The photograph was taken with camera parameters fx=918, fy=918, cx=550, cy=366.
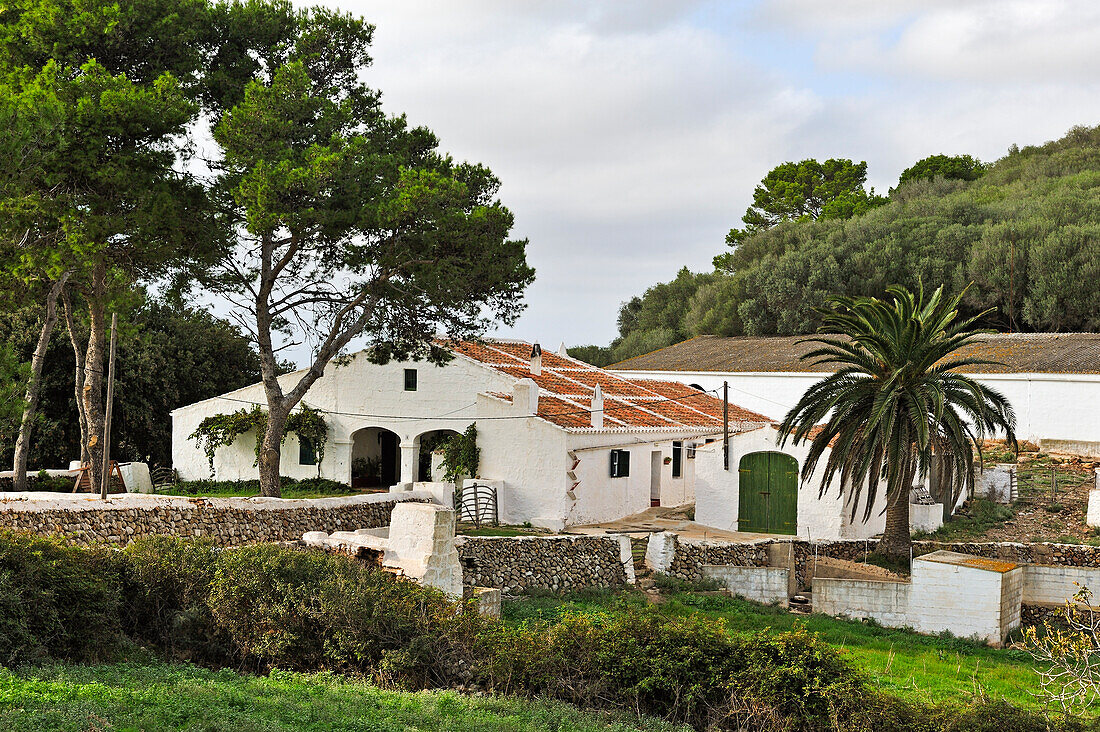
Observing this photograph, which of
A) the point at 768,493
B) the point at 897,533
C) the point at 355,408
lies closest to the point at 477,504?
the point at 355,408

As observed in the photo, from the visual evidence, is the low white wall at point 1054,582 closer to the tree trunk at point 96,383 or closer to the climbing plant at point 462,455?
the climbing plant at point 462,455

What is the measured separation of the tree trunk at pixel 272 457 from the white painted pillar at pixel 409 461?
4.81 m

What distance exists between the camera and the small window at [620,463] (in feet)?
88.2

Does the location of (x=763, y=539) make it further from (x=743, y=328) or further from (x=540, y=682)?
(x=743, y=328)

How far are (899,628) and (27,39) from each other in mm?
23733

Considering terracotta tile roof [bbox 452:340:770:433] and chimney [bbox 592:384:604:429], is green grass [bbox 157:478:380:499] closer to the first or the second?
terracotta tile roof [bbox 452:340:770:433]

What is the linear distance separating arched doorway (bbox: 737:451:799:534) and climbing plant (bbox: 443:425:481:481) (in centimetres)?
753

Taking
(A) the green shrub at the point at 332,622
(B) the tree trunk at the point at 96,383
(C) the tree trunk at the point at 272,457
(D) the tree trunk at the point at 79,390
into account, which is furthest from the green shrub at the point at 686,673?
(D) the tree trunk at the point at 79,390

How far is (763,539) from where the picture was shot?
77.9 feet

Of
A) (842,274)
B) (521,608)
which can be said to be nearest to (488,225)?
(521,608)

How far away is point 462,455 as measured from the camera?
86.4ft

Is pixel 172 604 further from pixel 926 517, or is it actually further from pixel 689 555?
pixel 926 517

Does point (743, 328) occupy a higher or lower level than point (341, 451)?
higher

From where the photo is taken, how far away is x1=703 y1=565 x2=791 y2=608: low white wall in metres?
20.6
